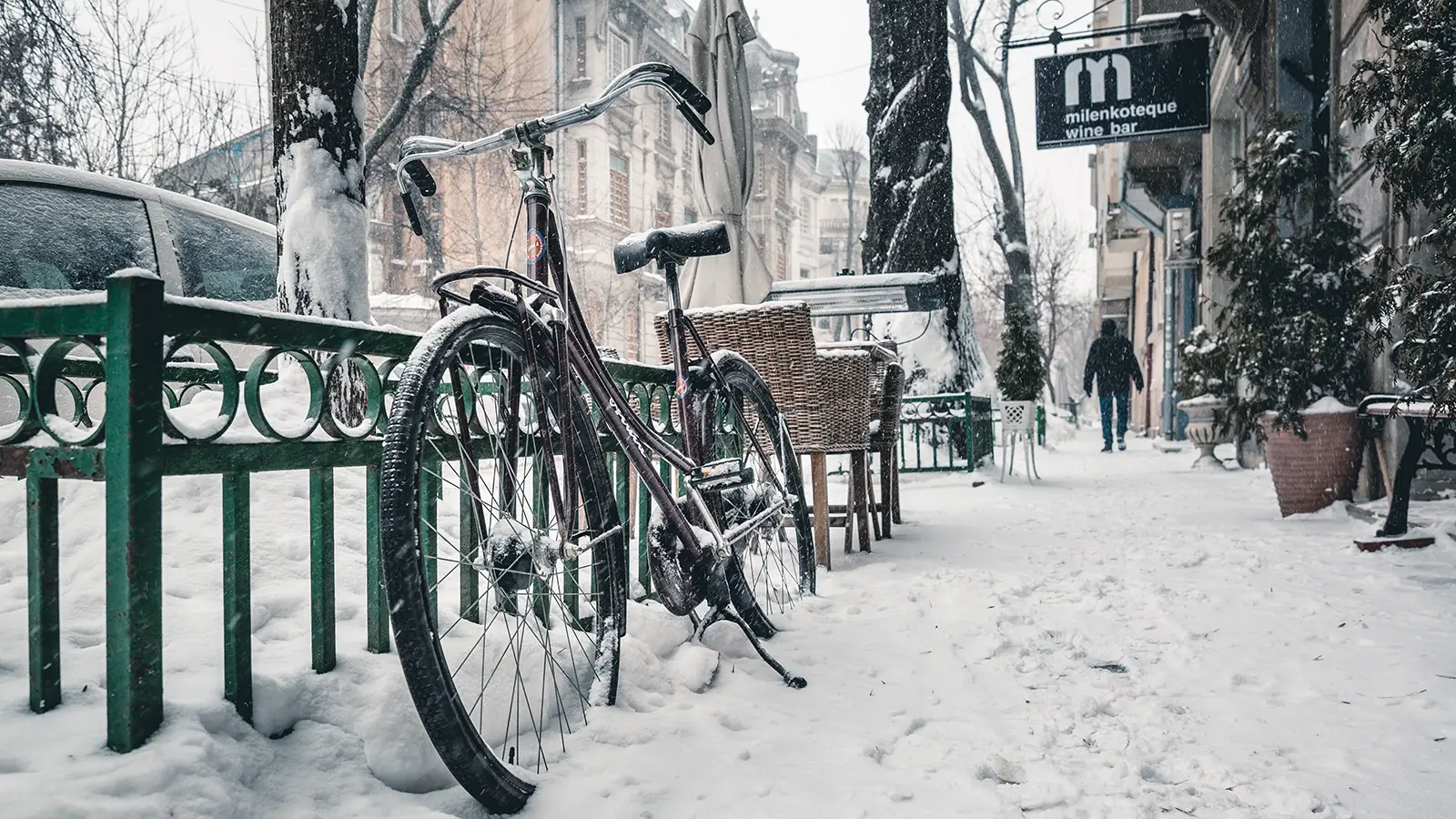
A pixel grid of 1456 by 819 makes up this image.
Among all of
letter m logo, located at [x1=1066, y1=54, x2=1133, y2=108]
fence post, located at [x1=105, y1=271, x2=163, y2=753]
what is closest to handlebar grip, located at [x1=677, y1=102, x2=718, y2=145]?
fence post, located at [x1=105, y1=271, x2=163, y2=753]

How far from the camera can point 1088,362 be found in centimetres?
1308

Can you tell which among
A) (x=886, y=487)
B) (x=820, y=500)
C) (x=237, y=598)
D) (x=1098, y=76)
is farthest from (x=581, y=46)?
(x=237, y=598)

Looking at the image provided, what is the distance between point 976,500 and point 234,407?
18.7ft

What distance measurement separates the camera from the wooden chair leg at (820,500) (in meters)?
3.90

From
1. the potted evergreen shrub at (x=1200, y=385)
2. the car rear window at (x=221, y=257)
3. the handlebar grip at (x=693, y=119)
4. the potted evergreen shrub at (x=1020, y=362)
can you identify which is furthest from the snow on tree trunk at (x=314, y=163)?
the potted evergreen shrub at (x=1020, y=362)

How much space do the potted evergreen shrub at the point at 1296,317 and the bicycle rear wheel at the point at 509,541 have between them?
4739 millimetres

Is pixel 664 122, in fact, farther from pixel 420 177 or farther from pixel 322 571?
pixel 322 571

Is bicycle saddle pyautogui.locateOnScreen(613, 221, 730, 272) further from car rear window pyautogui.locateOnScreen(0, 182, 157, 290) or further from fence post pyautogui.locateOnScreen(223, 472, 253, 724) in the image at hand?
car rear window pyautogui.locateOnScreen(0, 182, 157, 290)

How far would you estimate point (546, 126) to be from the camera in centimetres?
201

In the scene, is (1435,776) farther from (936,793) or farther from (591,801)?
(591,801)

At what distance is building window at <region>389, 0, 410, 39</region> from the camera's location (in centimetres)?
2062

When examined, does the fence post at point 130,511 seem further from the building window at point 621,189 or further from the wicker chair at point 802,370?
the building window at point 621,189

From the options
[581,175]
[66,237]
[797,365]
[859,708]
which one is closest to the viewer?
[859,708]

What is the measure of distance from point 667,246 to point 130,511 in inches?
60.9
